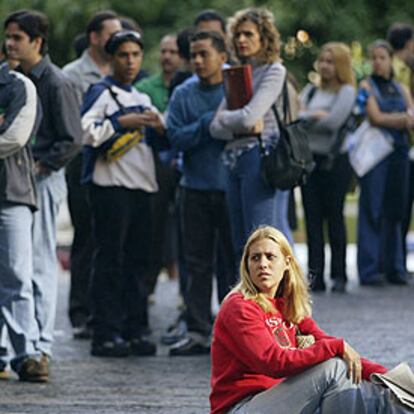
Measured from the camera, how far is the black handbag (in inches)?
417

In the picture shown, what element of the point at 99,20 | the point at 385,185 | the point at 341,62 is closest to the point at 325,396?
the point at 99,20

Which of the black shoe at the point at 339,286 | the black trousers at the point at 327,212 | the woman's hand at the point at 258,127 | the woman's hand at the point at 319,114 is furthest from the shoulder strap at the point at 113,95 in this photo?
the black shoe at the point at 339,286

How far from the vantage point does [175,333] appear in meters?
12.2

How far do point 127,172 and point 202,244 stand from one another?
67 cm

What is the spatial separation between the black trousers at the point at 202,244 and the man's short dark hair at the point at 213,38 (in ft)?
2.92

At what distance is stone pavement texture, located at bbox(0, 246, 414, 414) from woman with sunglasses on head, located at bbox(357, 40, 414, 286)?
101cm

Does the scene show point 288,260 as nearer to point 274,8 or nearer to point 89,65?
point 89,65

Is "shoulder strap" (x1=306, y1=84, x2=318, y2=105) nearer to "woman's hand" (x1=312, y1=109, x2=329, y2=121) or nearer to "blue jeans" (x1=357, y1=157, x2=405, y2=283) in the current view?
"woman's hand" (x1=312, y1=109, x2=329, y2=121)

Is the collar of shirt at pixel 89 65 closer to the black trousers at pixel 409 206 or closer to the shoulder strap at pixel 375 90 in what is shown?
the shoulder strap at pixel 375 90

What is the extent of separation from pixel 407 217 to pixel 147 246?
501cm

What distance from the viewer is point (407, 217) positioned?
1599cm

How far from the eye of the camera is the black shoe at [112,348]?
11.2m

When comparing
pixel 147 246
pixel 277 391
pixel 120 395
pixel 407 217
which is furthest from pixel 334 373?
pixel 407 217

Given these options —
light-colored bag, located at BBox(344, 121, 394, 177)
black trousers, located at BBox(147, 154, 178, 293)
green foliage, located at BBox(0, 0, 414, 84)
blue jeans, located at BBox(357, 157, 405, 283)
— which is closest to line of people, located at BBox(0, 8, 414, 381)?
black trousers, located at BBox(147, 154, 178, 293)
